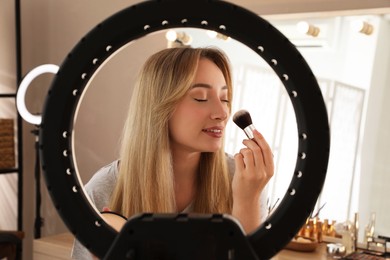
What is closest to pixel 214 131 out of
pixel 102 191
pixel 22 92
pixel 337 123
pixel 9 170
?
pixel 102 191

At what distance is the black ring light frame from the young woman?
0.21ft

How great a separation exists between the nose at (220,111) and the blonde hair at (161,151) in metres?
0.04

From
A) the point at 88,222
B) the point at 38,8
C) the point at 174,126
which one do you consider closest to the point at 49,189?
the point at 88,222

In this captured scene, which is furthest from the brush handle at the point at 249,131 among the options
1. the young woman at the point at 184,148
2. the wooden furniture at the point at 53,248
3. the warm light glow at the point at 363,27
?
Result: the wooden furniture at the point at 53,248

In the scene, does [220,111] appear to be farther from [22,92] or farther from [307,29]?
[22,92]

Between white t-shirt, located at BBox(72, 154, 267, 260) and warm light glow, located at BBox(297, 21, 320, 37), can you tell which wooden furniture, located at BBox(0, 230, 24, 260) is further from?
white t-shirt, located at BBox(72, 154, 267, 260)

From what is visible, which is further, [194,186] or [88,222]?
[194,186]

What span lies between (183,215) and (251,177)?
0.29ft

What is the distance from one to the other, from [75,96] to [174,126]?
18 centimetres

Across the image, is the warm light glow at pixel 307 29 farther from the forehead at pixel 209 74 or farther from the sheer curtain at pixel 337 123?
the forehead at pixel 209 74

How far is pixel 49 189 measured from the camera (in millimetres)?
223

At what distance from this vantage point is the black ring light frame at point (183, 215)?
8.3 inches

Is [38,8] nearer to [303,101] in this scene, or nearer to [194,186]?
[194,186]

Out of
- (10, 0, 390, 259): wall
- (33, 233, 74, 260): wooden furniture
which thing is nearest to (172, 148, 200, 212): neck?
(33, 233, 74, 260): wooden furniture
